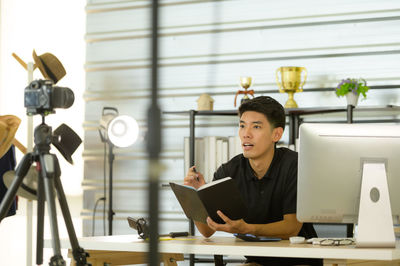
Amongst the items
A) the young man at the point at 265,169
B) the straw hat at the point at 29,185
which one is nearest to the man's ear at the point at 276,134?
the young man at the point at 265,169

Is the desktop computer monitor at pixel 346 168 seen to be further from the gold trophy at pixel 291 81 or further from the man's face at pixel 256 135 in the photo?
the gold trophy at pixel 291 81

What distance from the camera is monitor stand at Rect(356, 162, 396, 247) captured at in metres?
1.84

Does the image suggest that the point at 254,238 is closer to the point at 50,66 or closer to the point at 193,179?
the point at 193,179

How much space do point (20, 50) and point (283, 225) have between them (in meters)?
3.53

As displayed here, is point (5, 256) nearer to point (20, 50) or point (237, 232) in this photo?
point (20, 50)

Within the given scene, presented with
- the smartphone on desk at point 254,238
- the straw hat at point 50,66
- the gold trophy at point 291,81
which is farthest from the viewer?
the gold trophy at point 291,81

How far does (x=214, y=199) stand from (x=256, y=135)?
0.56m

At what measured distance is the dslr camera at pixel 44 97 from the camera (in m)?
1.99

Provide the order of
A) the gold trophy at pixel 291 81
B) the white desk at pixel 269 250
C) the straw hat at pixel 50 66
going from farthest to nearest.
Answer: the gold trophy at pixel 291 81
the straw hat at pixel 50 66
the white desk at pixel 269 250

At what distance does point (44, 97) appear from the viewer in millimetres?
1986

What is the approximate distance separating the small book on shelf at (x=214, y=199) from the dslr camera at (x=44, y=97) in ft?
1.70

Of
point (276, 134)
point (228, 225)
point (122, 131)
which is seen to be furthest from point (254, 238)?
point (122, 131)

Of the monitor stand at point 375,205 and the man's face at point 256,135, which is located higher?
the man's face at point 256,135

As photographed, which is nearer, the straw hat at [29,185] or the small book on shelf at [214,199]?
the small book on shelf at [214,199]
